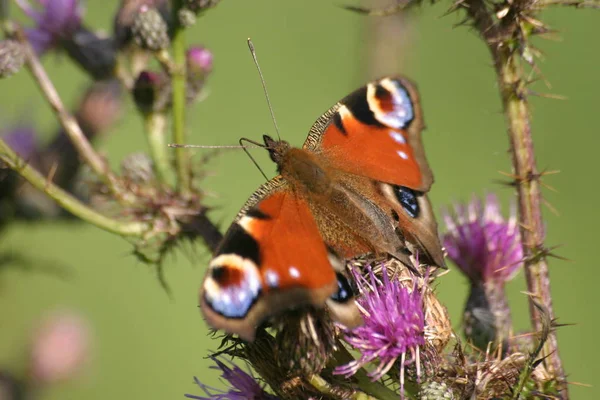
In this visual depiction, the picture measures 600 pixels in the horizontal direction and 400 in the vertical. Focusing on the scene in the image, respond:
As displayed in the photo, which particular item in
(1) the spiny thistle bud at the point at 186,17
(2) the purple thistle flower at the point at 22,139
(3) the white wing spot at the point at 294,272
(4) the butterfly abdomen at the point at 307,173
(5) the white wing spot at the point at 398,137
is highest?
(1) the spiny thistle bud at the point at 186,17

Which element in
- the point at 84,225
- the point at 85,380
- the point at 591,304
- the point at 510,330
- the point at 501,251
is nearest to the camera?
the point at 510,330

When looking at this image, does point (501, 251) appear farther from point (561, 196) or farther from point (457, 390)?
point (561, 196)

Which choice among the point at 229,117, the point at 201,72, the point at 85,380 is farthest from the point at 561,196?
the point at 201,72

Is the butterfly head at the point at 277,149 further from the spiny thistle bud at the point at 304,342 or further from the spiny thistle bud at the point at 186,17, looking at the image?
the spiny thistle bud at the point at 304,342

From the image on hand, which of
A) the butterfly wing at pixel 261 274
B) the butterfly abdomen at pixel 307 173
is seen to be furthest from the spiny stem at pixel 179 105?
the butterfly wing at pixel 261 274

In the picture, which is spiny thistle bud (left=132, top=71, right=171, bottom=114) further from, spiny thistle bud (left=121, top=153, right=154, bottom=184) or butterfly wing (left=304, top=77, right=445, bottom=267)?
butterfly wing (left=304, top=77, right=445, bottom=267)

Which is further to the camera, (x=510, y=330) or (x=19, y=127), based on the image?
(x=19, y=127)

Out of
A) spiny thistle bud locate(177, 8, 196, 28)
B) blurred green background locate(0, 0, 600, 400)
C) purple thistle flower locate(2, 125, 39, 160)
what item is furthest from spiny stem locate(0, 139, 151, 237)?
blurred green background locate(0, 0, 600, 400)
